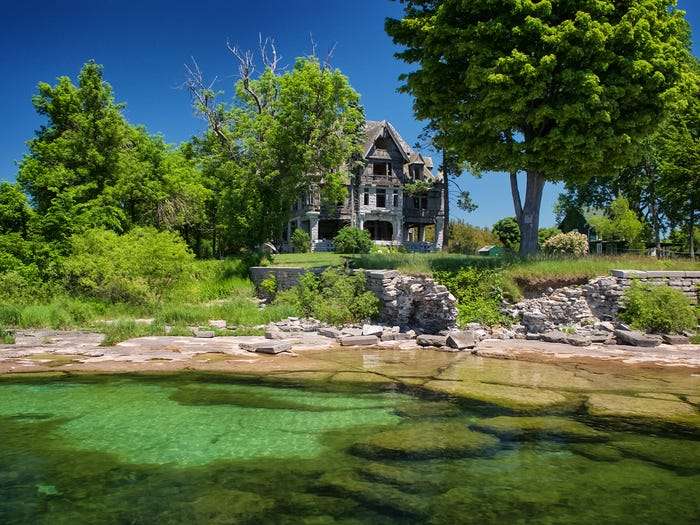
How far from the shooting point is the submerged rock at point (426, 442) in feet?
21.5

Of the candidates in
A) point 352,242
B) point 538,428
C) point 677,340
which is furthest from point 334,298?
point 352,242

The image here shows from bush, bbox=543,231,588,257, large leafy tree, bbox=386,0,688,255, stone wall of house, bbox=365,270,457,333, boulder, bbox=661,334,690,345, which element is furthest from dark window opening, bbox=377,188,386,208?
boulder, bbox=661,334,690,345

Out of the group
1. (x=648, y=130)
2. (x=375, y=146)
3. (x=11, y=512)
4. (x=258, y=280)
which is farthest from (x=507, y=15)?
(x=375, y=146)

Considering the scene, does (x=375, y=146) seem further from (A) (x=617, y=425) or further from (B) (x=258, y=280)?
(A) (x=617, y=425)

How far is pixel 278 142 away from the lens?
27.7 metres

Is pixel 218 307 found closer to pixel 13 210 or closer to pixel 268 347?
pixel 268 347

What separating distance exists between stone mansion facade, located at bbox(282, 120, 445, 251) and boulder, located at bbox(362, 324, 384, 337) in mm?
29687

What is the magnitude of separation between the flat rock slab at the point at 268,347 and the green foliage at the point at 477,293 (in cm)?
634

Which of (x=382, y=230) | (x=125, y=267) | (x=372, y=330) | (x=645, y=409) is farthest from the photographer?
(x=382, y=230)

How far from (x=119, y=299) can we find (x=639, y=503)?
59.8ft

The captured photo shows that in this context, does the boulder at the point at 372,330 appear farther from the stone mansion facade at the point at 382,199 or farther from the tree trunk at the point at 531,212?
the stone mansion facade at the point at 382,199

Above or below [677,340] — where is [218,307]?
above

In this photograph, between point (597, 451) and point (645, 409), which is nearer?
point (597, 451)

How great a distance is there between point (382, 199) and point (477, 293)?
32.6m
